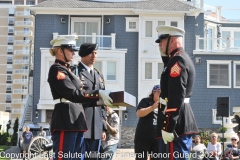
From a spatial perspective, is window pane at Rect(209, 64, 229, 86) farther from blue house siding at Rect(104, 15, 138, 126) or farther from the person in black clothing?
the person in black clothing

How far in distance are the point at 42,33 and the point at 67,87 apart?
3450cm

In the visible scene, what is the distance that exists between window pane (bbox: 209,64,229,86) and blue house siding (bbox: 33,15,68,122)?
36.1ft

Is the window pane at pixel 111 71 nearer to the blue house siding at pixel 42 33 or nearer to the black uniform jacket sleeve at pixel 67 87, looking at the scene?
the blue house siding at pixel 42 33

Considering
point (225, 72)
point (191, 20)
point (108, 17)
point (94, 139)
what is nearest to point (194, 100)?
point (225, 72)

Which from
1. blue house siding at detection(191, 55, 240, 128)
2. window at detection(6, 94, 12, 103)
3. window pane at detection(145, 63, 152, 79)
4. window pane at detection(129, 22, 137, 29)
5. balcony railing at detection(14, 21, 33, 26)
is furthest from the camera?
window at detection(6, 94, 12, 103)

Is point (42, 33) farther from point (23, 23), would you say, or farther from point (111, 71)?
point (23, 23)

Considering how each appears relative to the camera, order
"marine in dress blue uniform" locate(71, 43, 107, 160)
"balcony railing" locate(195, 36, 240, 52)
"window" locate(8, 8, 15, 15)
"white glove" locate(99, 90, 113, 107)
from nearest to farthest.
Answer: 1. "white glove" locate(99, 90, 113, 107)
2. "marine in dress blue uniform" locate(71, 43, 107, 160)
3. "balcony railing" locate(195, 36, 240, 52)
4. "window" locate(8, 8, 15, 15)

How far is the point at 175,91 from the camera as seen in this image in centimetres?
712

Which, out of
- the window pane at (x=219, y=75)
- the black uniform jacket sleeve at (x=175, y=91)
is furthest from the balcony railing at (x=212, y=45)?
the black uniform jacket sleeve at (x=175, y=91)

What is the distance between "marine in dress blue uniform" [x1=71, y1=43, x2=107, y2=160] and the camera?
332 inches

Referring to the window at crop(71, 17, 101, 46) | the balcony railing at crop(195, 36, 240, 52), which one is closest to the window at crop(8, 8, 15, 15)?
the window at crop(71, 17, 101, 46)

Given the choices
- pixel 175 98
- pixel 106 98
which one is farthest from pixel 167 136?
pixel 106 98

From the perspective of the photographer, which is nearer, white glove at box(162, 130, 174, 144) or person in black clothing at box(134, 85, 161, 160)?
white glove at box(162, 130, 174, 144)

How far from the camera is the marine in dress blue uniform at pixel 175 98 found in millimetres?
7117
